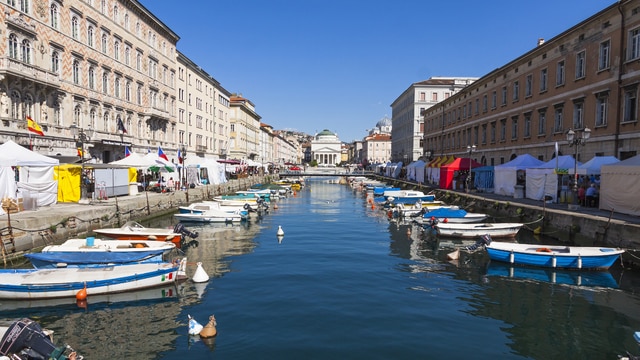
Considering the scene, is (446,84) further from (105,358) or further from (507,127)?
(105,358)

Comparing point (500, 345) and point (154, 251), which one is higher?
point (154, 251)

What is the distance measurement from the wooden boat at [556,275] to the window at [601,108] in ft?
58.0

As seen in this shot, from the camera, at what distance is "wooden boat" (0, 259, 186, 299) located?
13.0 metres

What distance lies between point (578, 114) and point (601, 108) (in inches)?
116

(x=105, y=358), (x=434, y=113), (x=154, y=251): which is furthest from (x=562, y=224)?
(x=434, y=113)

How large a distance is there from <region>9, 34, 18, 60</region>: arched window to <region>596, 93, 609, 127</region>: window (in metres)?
44.7

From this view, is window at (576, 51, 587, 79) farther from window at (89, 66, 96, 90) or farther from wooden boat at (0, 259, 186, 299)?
window at (89, 66, 96, 90)

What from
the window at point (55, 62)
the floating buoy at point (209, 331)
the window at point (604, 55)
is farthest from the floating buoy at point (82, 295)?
the window at point (604, 55)

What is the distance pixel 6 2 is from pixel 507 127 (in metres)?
48.9

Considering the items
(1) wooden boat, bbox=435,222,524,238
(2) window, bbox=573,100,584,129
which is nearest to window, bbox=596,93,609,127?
(2) window, bbox=573,100,584,129

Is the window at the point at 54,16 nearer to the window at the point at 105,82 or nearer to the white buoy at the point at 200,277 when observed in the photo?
the window at the point at 105,82

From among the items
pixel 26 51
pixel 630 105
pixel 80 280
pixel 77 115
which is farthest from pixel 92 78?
pixel 630 105

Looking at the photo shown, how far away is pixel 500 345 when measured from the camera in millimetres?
10531

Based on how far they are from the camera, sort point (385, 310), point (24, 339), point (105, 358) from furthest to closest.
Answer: point (385, 310) < point (105, 358) < point (24, 339)
